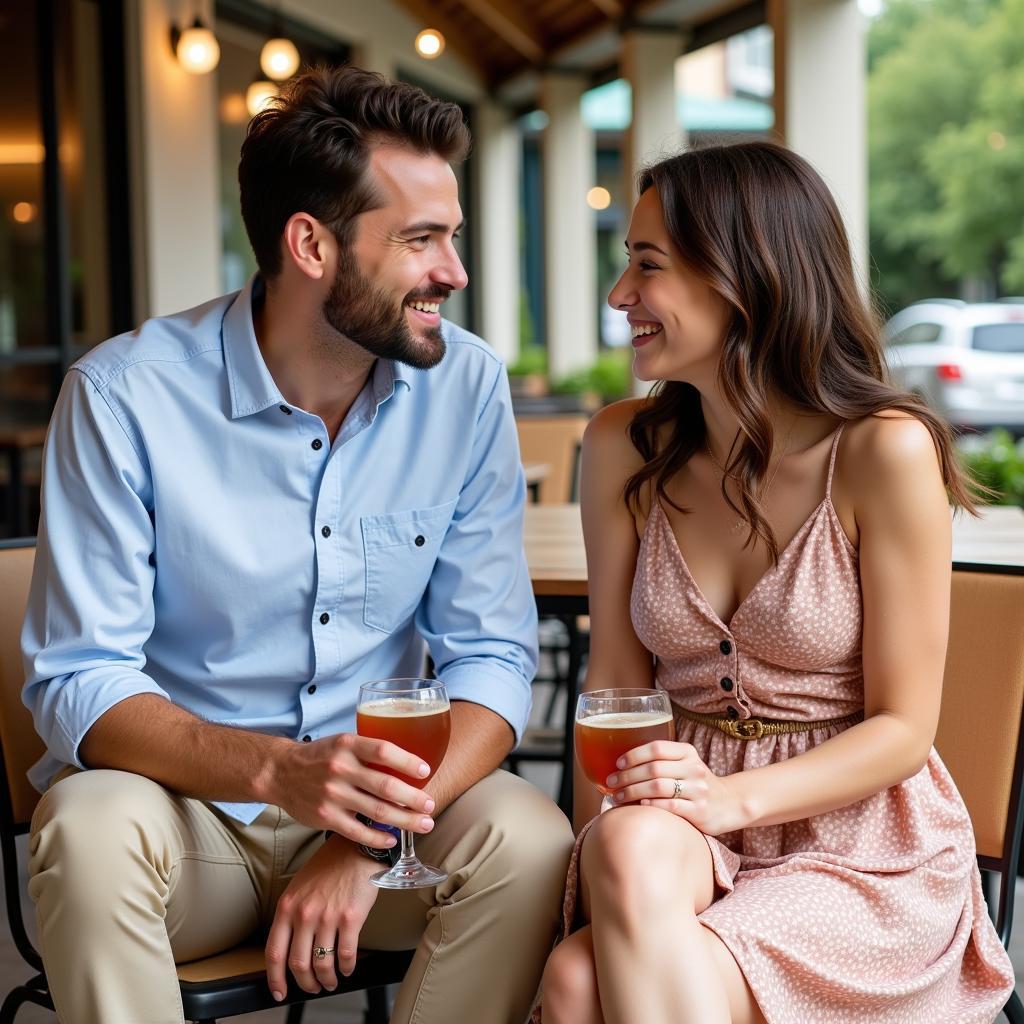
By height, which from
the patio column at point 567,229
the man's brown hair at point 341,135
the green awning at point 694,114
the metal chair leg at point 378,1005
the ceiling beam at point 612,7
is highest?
the green awning at point 694,114

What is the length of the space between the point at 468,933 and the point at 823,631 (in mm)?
569

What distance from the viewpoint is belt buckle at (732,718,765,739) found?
1.77m

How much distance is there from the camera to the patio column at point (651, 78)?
9867mm

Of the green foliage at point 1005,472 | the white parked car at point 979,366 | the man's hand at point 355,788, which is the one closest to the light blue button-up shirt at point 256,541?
the man's hand at point 355,788

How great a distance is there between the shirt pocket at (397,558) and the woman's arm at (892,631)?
0.56 m

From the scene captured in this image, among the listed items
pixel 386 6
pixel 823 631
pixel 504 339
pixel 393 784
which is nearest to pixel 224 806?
pixel 393 784

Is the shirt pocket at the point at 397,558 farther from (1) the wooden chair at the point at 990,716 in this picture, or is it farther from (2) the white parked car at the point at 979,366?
(2) the white parked car at the point at 979,366

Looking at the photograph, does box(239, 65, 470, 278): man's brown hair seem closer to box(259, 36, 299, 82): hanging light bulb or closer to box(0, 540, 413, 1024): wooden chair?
box(0, 540, 413, 1024): wooden chair

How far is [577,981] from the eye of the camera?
1.46 meters

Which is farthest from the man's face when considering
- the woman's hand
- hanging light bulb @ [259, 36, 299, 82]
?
hanging light bulb @ [259, 36, 299, 82]

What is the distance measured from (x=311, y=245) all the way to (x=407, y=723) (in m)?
0.77

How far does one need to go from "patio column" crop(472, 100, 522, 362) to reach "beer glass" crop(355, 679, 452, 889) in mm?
11654

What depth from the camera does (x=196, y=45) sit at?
21.7ft

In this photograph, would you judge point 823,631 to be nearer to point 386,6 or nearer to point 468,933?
point 468,933
